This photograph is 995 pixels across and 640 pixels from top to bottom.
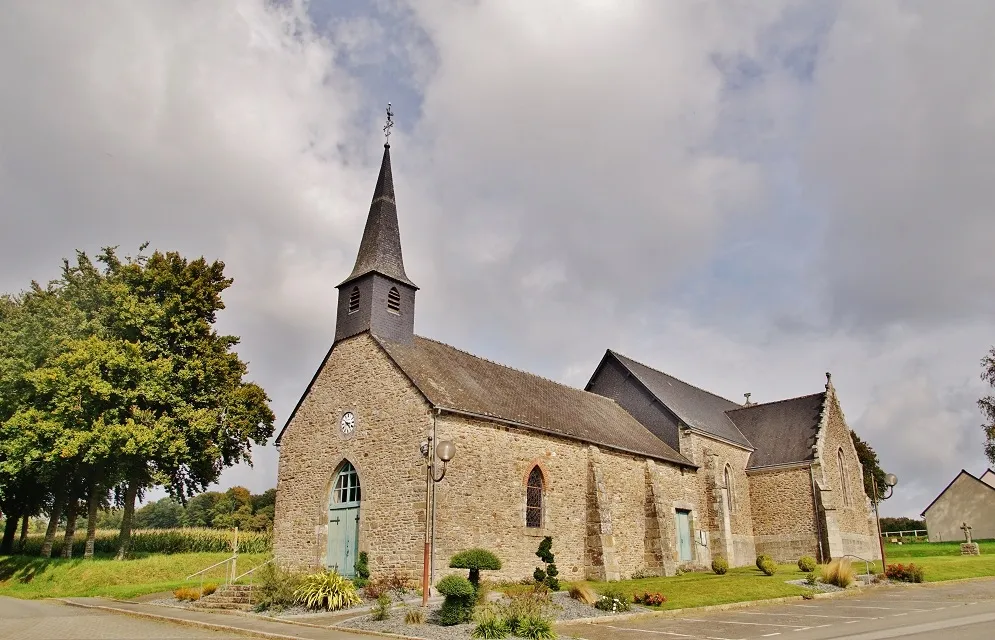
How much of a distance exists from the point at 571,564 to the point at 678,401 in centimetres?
1450

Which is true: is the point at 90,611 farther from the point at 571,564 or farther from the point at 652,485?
the point at 652,485

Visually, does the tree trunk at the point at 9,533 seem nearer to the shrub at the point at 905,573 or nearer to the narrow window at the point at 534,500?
the narrow window at the point at 534,500

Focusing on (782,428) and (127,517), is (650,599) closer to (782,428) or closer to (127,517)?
(782,428)

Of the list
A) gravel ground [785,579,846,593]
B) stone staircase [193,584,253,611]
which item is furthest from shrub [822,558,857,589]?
stone staircase [193,584,253,611]

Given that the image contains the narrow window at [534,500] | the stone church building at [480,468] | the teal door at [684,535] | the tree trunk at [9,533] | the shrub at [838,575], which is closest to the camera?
the stone church building at [480,468]

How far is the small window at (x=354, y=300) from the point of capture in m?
25.2

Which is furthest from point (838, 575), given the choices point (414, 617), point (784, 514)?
point (414, 617)

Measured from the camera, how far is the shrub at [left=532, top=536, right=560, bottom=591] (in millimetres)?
20109

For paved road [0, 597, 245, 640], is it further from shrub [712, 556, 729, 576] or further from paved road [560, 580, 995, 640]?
shrub [712, 556, 729, 576]

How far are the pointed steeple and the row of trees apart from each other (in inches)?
445

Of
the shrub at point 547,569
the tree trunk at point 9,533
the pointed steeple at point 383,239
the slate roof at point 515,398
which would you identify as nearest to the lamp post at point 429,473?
the slate roof at point 515,398

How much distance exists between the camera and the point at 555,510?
24.0 m

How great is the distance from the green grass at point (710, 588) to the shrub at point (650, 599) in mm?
161

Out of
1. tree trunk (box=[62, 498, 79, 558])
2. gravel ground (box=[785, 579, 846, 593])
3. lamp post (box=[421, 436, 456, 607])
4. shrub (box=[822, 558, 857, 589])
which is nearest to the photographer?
lamp post (box=[421, 436, 456, 607])
